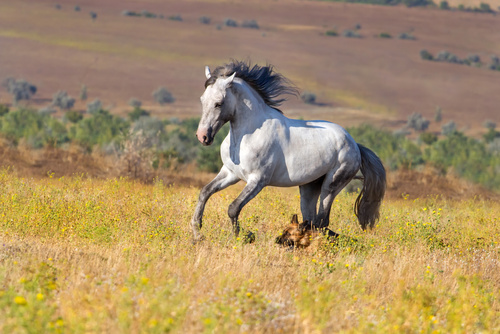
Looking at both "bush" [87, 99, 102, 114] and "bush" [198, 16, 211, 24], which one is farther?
"bush" [198, 16, 211, 24]

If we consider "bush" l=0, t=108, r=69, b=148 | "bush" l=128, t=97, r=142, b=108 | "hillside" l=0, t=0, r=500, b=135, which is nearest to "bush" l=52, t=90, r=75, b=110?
"hillside" l=0, t=0, r=500, b=135

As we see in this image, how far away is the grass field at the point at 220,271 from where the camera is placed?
15.6 ft

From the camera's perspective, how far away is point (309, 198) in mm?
8969

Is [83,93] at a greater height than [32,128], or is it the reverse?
[32,128]

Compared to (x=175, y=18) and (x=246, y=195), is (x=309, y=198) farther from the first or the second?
(x=175, y=18)

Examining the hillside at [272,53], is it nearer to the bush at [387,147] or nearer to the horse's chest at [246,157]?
the bush at [387,147]

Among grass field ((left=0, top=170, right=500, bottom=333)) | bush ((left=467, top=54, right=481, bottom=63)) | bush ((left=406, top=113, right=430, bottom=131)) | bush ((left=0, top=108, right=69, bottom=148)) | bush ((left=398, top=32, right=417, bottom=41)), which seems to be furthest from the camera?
bush ((left=398, top=32, right=417, bottom=41))

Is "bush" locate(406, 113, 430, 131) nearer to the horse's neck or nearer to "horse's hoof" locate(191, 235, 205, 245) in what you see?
the horse's neck

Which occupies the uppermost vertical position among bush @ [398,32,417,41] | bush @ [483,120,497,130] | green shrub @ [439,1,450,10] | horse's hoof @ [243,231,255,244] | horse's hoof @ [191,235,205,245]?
green shrub @ [439,1,450,10]

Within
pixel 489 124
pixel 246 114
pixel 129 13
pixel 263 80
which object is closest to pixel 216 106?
pixel 246 114

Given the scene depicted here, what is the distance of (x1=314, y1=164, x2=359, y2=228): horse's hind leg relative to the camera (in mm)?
8523

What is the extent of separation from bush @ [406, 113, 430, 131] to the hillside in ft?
4.53

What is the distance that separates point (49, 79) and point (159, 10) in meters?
39.7

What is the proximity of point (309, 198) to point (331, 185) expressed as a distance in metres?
0.52
